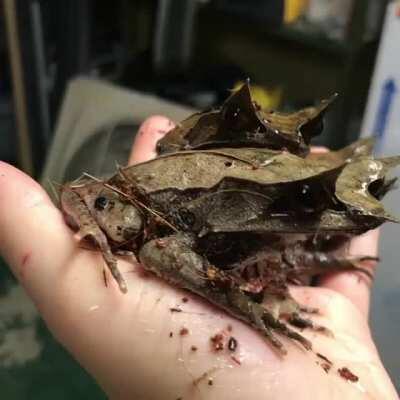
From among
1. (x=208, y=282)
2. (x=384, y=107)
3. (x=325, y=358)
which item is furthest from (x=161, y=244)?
(x=384, y=107)

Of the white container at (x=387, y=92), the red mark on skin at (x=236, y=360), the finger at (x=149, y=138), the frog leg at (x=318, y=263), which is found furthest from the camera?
the white container at (x=387, y=92)

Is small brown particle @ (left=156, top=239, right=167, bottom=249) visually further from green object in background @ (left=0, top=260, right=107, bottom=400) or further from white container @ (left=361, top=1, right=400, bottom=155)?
white container @ (left=361, top=1, right=400, bottom=155)

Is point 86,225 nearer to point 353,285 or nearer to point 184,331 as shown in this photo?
point 184,331

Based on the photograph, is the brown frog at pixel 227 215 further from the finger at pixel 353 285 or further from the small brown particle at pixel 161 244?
the finger at pixel 353 285

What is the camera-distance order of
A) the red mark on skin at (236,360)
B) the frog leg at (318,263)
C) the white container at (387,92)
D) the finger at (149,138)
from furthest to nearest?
the white container at (387,92), the finger at (149,138), the frog leg at (318,263), the red mark on skin at (236,360)

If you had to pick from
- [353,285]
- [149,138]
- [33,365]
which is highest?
[149,138]

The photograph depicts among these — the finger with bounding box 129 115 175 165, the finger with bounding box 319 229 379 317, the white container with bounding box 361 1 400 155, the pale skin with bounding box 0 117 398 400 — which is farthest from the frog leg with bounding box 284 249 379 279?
the white container with bounding box 361 1 400 155

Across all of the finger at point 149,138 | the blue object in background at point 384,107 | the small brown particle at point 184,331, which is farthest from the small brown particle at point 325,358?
the blue object in background at point 384,107
